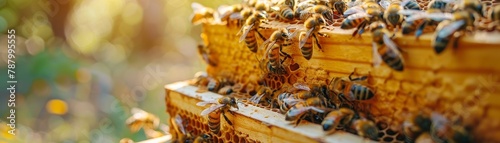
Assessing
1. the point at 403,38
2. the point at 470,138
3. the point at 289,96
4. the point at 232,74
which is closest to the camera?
the point at 470,138

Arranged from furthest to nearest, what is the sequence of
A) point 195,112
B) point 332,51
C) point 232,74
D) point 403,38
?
1. point 232,74
2. point 195,112
3. point 332,51
4. point 403,38

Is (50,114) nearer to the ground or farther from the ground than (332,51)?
nearer to the ground

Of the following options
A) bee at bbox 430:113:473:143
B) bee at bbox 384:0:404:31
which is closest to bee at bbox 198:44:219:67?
bee at bbox 384:0:404:31

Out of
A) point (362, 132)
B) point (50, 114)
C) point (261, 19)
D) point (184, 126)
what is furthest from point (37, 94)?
point (362, 132)

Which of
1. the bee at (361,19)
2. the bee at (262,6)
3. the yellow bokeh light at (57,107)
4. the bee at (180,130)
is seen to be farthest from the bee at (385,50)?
the yellow bokeh light at (57,107)

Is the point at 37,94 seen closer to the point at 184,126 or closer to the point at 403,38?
the point at 184,126

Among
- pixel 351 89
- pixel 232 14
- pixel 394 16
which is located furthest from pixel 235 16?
pixel 394 16

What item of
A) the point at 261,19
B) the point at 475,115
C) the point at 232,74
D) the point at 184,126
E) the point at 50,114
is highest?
the point at 261,19
